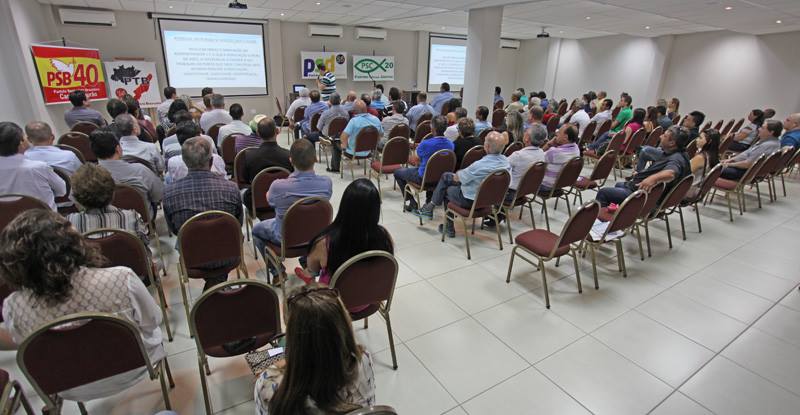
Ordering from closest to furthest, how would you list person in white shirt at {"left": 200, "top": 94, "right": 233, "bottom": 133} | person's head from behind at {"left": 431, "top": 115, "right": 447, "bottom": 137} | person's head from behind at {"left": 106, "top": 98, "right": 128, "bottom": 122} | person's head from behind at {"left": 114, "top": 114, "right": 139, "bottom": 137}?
person's head from behind at {"left": 114, "top": 114, "right": 139, "bottom": 137}, person's head from behind at {"left": 431, "top": 115, "right": 447, "bottom": 137}, person's head from behind at {"left": 106, "top": 98, "right": 128, "bottom": 122}, person in white shirt at {"left": 200, "top": 94, "right": 233, "bottom": 133}

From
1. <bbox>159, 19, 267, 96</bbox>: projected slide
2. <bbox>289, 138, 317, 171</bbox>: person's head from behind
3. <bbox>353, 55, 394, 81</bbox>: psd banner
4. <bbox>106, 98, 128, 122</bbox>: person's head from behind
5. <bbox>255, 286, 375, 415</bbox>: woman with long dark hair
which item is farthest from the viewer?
<bbox>353, 55, 394, 81</bbox>: psd banner

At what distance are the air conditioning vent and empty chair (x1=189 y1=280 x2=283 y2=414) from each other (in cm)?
1023

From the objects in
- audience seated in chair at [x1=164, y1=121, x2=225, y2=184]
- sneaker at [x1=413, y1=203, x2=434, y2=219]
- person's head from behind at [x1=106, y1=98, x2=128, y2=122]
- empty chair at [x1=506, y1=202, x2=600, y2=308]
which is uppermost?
person's head from behind at [x1=106, y1=98, x2=128, y2=122]

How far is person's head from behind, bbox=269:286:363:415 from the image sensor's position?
1.02m

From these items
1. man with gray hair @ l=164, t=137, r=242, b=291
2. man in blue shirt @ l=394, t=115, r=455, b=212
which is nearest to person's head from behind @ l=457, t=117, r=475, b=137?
man in blue shirt @ l=394, t=115, r=455, b=212

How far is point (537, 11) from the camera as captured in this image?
813cm

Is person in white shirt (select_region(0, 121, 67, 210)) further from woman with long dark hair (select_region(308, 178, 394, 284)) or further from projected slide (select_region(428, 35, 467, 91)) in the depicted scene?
projected slide (select_region(428, 35, 467, 91))

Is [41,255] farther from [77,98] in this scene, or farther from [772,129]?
[772,129]

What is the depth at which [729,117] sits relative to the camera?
11211mm

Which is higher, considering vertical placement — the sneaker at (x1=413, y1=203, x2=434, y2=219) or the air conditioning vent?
the air conditioning vent

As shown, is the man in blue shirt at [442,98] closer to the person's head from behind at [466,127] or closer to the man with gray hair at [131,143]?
the person's head from behind at [466,127]

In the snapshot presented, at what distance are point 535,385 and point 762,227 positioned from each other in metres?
4.75

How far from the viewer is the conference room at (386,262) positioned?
1.51 metres

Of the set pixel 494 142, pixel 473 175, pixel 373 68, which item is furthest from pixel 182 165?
pixel 373 68
